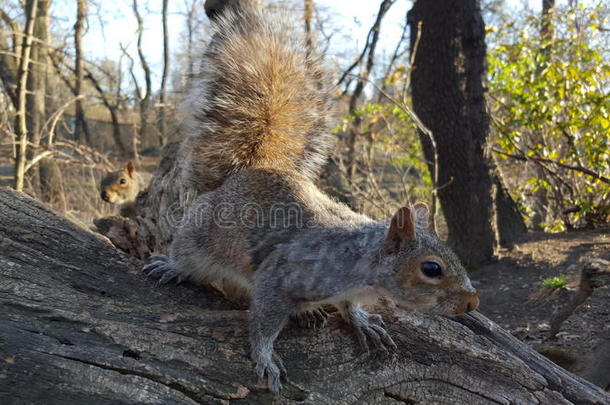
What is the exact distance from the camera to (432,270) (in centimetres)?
165

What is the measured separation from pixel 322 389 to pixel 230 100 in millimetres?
1443

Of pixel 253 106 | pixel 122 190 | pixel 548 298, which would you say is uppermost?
pixel 253 106

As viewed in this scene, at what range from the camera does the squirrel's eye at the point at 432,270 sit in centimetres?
165

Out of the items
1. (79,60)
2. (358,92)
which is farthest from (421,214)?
(358,92)

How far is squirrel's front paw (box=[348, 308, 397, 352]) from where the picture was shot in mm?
1775

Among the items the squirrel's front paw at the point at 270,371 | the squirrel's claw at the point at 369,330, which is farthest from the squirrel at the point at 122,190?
the squirrel's front paw at the point at 270,371

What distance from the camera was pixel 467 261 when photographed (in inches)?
203

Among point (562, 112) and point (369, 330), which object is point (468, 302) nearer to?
point (369, 330)

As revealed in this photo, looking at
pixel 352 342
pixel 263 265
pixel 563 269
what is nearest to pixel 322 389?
pixel 352 342

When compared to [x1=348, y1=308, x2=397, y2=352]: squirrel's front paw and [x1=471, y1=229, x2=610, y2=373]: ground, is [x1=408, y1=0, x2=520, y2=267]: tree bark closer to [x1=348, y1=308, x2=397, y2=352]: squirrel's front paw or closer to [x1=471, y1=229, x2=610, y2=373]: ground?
[x1=471, y1=229, x2=610, y2=373]: ground

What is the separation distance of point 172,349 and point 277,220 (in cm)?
72

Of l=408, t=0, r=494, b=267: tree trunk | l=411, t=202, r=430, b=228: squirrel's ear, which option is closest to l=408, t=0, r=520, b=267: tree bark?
l=408, t=0, r=494, b=267: tree trunk

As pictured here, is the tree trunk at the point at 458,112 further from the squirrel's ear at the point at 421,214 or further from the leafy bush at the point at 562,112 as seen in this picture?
the squirrel's ear at the point at 421,214

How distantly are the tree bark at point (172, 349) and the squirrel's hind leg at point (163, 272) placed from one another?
2.1 inches
